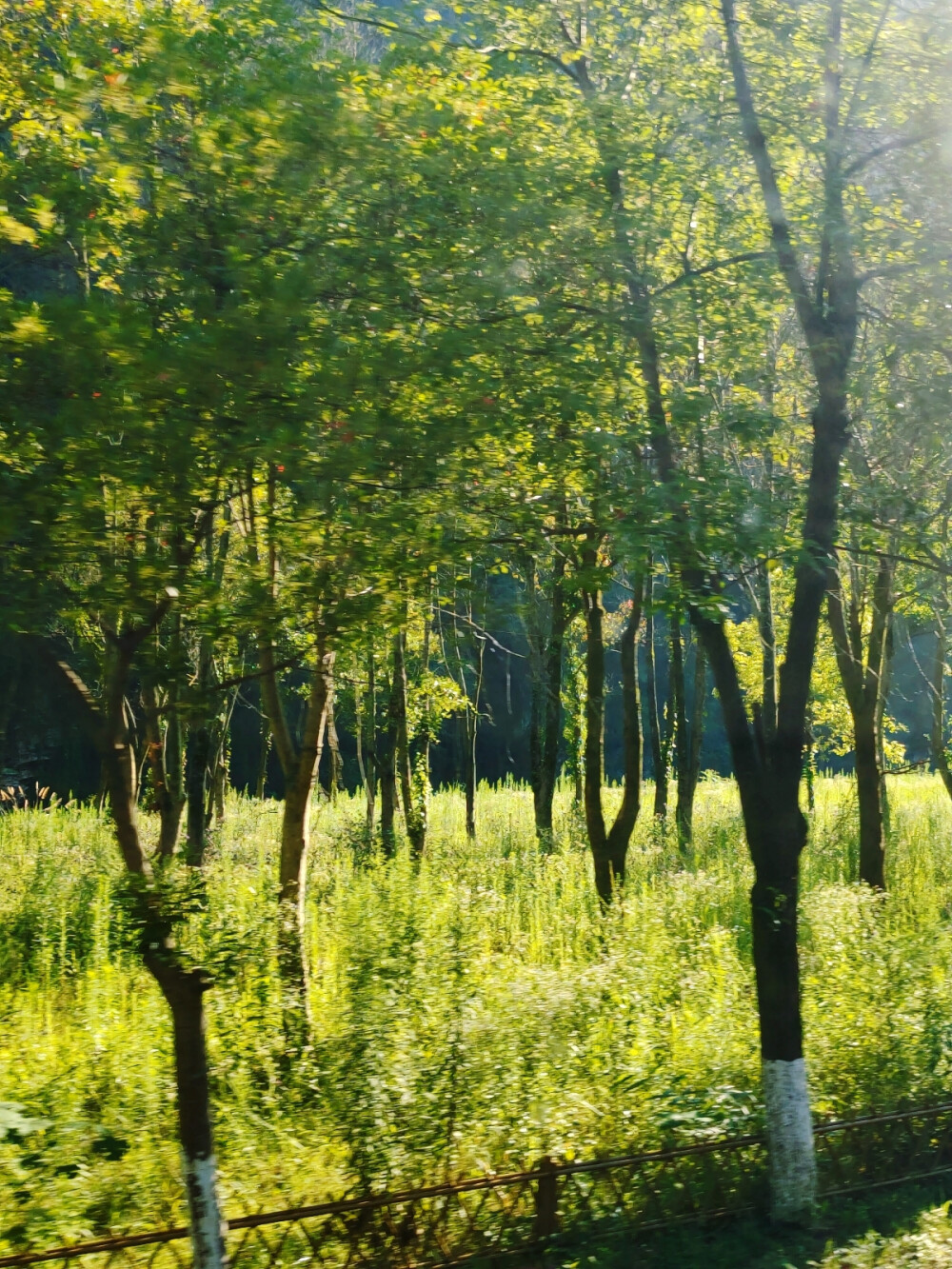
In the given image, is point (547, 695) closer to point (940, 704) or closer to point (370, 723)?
point (370, 723)

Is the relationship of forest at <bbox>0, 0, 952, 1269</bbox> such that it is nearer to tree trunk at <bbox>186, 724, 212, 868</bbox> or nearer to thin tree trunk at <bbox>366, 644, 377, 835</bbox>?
tree trunk at <bbox>186, 724, 212, 868</bbox>

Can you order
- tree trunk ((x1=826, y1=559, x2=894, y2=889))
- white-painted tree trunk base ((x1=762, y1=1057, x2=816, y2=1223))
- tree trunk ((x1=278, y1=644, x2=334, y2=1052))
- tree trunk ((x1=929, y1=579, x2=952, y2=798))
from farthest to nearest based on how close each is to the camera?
tree trunk ((x1=929, y1=579, x2=952, y2=798))
tree trunk ((x1=826, y1=559, x2=894, y2=889))
tree trunk ((x1=278, y1=644, x2=334, y2=1052))
white-painted tree trunk base ((x1=762, y1=1057, x2=816, y2=1223))

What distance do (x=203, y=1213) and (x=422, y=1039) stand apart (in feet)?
6.34

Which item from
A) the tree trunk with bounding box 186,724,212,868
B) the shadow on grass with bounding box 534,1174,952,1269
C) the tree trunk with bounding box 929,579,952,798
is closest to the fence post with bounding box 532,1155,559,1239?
the shadow on grass with bounding box 534,1174,952,1269

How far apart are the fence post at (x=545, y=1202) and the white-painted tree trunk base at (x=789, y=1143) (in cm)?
143

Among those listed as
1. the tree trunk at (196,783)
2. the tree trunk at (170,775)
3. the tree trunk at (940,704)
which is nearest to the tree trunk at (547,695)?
the tree trunk at (196,783)

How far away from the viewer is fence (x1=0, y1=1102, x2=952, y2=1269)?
5.42 meters

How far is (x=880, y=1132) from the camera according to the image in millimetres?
7352

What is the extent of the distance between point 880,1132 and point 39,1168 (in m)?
5.04

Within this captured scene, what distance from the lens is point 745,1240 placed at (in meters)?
6.41

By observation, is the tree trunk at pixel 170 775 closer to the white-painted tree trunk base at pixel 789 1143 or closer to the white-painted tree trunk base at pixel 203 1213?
the white-painted tree trunk base at pixel 203 1213

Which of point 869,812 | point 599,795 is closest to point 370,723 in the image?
point 599,795

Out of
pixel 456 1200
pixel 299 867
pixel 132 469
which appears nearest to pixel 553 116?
pixel 132 469

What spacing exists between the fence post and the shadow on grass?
0.11 metres
